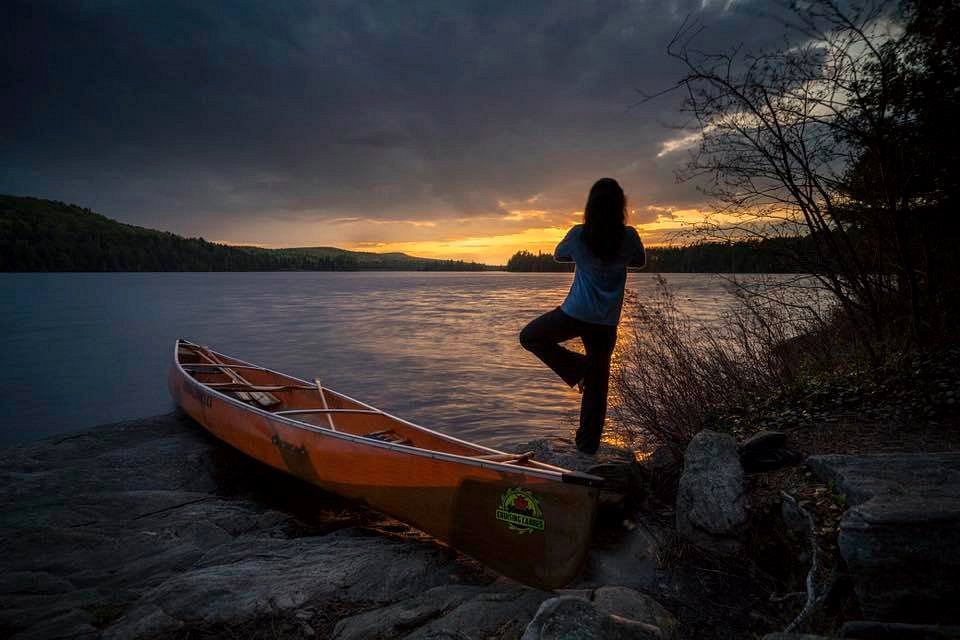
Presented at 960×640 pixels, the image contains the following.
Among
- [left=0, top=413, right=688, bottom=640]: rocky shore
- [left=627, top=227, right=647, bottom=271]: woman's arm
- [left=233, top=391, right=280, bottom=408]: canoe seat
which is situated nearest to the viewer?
[left=0, top=413, right=688, bottom=640]: rocky shore

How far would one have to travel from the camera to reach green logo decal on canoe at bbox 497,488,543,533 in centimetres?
332

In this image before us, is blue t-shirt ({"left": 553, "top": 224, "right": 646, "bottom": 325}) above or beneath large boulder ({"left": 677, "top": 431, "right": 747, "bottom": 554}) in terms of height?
above

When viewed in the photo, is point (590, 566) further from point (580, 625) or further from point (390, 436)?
point (390, 436)

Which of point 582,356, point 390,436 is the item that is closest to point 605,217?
point 582,356

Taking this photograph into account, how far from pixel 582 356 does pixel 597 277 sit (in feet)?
2.45

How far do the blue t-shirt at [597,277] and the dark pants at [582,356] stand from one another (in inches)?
4.0

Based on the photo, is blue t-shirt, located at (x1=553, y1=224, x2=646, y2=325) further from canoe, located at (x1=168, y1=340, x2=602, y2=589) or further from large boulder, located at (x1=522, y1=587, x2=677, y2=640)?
large boulder, located at (x1=522, y1=587, x2=677, y2=640)

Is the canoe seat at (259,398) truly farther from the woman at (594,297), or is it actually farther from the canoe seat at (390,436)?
the woman at (594,297)

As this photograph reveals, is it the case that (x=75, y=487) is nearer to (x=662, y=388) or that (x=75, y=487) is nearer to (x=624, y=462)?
(x=624, y=462)

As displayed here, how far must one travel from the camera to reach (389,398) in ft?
36.8

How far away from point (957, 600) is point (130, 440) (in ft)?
31.6

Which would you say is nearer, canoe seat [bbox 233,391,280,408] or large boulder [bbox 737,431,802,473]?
large boulder [bbox 737,431,802,473]

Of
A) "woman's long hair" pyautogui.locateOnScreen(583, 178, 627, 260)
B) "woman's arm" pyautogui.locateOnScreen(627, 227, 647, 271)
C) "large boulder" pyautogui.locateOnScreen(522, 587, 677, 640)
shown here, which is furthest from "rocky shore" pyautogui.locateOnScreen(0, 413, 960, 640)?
"woman's long hair" pyautogui.locateOnScreen(583, 178, 627, 260)

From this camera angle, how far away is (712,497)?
10.8 feet
